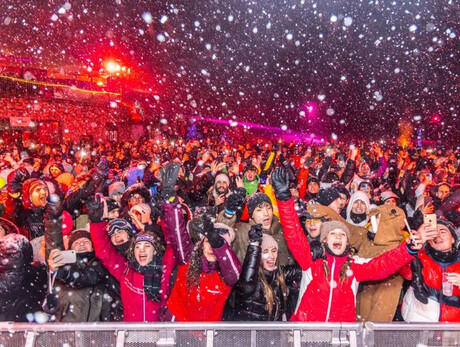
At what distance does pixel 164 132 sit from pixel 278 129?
9581mm

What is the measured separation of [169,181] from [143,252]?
0.68m

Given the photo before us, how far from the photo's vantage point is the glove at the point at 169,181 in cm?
331

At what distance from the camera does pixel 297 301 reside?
3449mm

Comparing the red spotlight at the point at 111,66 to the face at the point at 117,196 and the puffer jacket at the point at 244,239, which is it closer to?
the face at the point at 117,196

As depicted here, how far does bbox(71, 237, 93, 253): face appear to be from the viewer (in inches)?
137

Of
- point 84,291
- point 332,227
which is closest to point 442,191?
point 332,227

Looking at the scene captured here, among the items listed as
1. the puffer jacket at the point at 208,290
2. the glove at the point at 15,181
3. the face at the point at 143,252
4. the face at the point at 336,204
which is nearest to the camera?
the puffer jacket at the point at 208,290

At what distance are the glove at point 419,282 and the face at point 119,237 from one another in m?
2.53

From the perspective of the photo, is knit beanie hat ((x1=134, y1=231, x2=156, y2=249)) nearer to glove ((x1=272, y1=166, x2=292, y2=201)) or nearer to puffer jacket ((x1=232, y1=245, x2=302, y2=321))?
puffer jacket ((x1=232, y1=245, x2=302, y2=321))

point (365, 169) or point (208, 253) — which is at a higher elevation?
point (365, 169)

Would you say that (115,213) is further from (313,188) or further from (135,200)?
(313,188)

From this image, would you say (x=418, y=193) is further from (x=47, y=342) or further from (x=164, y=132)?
(x=164, y=132)

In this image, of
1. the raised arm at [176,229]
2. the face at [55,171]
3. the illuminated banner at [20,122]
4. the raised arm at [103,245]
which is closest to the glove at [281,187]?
the raised arm at [176,229]

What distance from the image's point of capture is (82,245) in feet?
11.5
